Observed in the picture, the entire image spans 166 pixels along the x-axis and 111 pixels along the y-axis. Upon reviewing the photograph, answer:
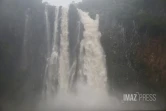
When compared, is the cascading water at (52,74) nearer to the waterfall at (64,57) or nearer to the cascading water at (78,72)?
the cascading water at (78,72)

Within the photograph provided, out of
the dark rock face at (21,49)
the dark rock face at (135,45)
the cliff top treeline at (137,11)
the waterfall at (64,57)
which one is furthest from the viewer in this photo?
the cliff top treeline at (137,11)

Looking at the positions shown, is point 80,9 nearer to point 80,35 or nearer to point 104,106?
point 80,35

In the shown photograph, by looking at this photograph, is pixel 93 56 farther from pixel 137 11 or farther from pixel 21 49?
pixel 137 11

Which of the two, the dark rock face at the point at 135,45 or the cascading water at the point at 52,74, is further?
the dark rock face at the point at 135,45

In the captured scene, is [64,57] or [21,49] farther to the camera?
[21,49]

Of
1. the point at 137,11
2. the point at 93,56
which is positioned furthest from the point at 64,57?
the point at 137,11

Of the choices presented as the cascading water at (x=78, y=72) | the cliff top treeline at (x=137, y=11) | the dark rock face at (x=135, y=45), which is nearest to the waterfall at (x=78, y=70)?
the cascading water at (x=78, y=72)

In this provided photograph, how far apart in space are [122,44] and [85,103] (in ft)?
20.0

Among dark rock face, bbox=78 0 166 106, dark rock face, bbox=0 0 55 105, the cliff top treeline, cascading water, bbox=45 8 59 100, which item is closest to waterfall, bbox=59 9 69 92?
cascading water, bbox=45 8 59 100

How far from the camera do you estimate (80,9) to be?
1182 inches

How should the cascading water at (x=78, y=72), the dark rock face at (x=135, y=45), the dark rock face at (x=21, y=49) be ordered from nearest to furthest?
the cascading water at (x=78, y=72), the dark rock face at (x=21, y=49), the dark rock face at (x=135, y=45)

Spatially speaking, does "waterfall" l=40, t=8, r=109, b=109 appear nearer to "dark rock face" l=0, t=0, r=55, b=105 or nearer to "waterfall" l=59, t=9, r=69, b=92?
"waterfall" l=59, t=9, r=69, b=92

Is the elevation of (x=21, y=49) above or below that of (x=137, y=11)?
below

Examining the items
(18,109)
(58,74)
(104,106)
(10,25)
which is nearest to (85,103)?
(104,106)
